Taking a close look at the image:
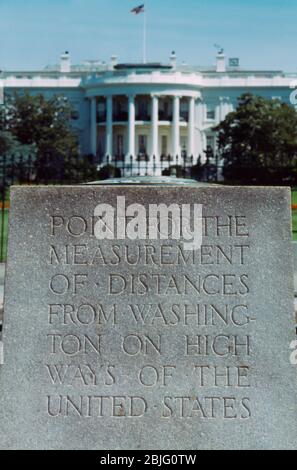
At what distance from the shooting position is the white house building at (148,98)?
275ft

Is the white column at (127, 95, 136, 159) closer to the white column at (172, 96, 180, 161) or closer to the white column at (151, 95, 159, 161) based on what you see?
the white column at (151, 95, 159, 161)

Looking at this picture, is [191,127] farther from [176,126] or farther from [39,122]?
[39,122]

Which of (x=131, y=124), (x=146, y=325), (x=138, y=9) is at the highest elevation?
(x=138, y=9)

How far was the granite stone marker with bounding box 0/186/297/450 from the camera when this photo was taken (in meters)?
5.20

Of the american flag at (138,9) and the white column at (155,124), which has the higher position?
the american flag at (138,9)

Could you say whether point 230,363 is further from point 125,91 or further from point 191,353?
point 125,91

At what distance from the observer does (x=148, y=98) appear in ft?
283

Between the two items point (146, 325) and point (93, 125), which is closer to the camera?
point (146, 325)

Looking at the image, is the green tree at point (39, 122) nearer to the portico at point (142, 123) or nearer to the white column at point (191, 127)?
the portico at point (142, 123)

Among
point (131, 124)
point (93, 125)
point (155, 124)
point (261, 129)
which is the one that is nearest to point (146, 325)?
point (261, 129)

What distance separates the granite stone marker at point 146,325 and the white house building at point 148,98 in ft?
256

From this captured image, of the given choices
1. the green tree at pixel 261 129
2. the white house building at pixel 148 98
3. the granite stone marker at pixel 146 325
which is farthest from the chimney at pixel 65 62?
the granite stone marker at pixel 146 325

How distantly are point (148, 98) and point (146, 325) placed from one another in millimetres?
82031

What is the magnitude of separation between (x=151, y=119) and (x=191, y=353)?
81478mm
